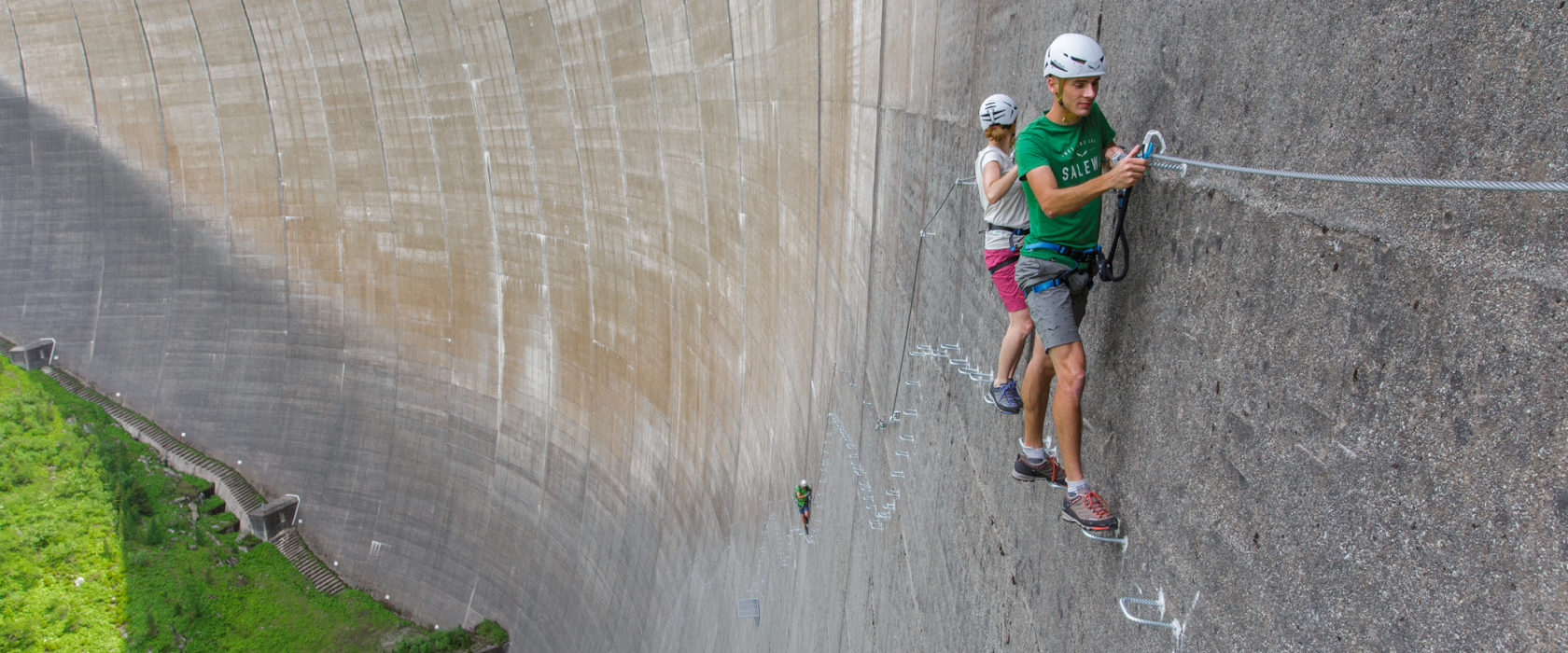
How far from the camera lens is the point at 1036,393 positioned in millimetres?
3443

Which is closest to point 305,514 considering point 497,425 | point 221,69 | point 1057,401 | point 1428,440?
point 497,425

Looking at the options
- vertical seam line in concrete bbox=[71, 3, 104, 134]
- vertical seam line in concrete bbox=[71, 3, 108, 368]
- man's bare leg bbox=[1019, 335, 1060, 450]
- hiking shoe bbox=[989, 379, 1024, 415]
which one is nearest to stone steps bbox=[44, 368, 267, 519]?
vertical seam line in concrete bbox=[71, 3, 108, 368]

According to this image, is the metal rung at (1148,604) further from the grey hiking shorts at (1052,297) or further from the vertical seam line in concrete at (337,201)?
the vertical seam line in concrete at (337,201)

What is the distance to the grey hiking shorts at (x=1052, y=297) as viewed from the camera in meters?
3.21

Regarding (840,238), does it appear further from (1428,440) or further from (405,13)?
(405,13)

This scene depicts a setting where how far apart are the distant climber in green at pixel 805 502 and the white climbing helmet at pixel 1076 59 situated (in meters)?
6.68

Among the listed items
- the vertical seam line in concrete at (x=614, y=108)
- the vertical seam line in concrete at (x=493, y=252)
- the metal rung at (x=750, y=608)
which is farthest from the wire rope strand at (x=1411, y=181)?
the vertical seam line in concrete at (x=493, y=252)

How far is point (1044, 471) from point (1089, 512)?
36cm

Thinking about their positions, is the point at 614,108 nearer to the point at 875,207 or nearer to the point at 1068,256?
the point at 875,207

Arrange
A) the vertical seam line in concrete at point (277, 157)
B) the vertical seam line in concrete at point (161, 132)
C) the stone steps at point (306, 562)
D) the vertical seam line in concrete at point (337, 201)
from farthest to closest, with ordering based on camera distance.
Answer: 1. the vertical seam line in concrete at point (161, 132)
2. the stone steps at point (306, 562)
3. the vertical seam line in concrete at point (277, 157)
4. the vertical seam line in concrete at point (337, 201)

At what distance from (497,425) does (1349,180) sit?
18.0 m

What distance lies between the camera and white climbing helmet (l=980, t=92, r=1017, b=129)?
12.7 feet

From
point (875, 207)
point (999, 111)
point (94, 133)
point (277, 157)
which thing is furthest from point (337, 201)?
point (999, 111)

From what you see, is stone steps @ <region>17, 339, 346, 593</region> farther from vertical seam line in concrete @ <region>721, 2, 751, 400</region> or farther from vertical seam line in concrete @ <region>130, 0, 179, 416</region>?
vertical seam line in concrete @ <region>721, 2, 751, 400</region>
